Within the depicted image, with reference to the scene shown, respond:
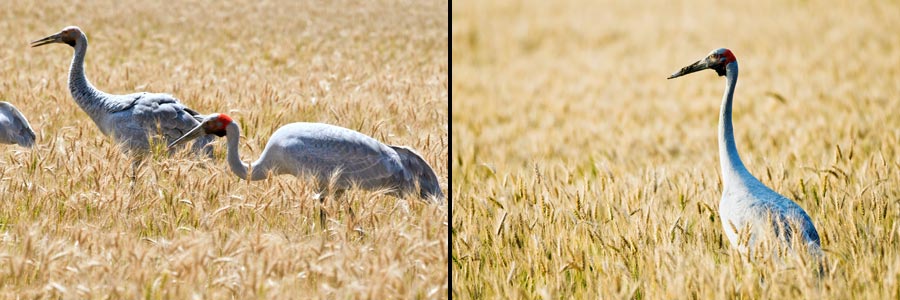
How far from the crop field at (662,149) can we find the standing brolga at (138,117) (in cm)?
191

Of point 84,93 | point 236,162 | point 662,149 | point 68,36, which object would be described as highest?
point 68,36

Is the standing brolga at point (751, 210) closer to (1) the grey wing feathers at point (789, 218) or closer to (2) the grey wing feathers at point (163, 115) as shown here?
(1) the grey wing feathers at point (789, 218)

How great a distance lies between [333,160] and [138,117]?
1742 millimetres

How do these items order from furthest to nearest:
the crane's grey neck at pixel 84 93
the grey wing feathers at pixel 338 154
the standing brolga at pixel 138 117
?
1. the crane's grey neck at pixel 84 93
2. the standing brolga at pixel 138 117
3. the grey wing feathers at pixel 338 154

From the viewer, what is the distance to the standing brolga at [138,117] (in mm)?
6211

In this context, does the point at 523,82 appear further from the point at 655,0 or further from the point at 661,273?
the point at 655,0

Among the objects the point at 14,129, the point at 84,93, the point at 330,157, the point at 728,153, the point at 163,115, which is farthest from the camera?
the point at 84,93

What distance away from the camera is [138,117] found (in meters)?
6.23

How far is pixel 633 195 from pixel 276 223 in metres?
2.05

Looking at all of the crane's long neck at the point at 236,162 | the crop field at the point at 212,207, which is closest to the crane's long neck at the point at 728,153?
the crop field at the point at 212,207

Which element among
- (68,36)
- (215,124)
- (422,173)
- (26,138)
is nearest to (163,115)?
(26,138)

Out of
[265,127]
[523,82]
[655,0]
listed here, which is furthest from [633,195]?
[655,0]

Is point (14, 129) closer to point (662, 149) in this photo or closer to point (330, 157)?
point (330, 157)

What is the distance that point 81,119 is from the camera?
750cm
